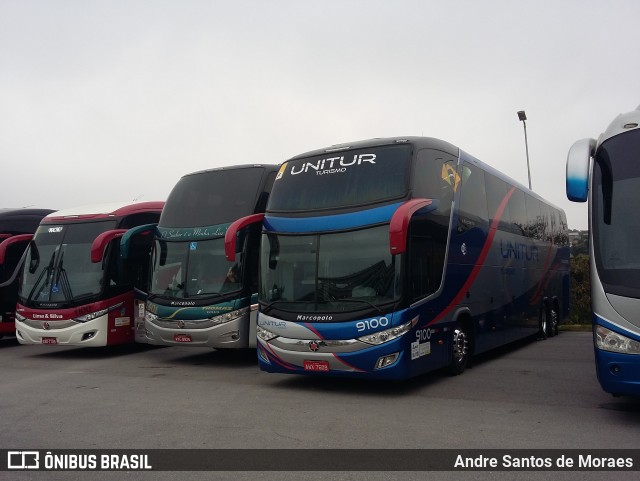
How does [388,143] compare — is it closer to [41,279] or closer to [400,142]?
[400,142]

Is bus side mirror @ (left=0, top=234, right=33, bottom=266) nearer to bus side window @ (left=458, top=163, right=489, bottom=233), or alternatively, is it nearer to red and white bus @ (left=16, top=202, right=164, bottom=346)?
red and white bus @ (left=16, top=202, right=164, bottom=346)

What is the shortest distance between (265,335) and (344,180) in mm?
2719

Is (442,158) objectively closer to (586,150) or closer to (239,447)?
(586,150)

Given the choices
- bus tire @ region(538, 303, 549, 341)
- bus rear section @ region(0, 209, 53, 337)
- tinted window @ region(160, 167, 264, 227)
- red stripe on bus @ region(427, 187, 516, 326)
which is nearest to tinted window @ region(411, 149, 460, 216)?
red stripe on bus @ region(427, 187, 516, 326)

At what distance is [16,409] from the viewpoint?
9047 millimetres

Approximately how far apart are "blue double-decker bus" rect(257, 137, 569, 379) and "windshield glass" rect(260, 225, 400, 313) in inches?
0.6

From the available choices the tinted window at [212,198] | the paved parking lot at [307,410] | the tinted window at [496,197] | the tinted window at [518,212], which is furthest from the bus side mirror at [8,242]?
the tinted window at [518,212]

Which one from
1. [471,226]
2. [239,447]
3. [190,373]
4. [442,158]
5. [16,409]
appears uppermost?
[442,158]

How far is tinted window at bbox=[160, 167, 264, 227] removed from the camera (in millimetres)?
13367

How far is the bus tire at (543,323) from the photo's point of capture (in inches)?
659

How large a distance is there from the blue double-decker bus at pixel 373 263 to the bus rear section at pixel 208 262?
2.19 meters

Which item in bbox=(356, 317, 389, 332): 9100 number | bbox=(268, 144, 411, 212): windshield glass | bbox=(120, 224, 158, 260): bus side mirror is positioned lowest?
bbox=(356, 317, 389, 332): 9100 number
